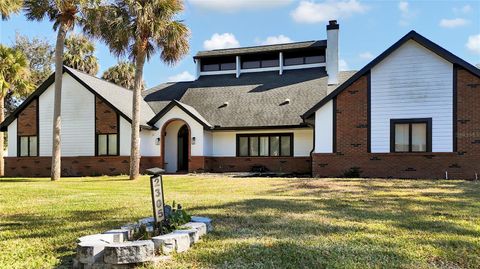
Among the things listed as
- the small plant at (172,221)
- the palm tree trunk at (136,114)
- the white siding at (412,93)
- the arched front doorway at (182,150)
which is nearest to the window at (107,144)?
the arched front doorway at (182,150)

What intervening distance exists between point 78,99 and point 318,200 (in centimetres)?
1849

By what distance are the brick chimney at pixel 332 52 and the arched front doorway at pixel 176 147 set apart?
9754mm

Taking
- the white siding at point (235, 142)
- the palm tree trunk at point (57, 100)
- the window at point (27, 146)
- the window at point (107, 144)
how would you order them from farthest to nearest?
the window at point (27, 146) → the window at point (107, 144) → the white siding at point (235, 142) → the palm tree trunk at point (57, 100)

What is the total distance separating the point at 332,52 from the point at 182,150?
1151 centimetres

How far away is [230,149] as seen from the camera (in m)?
24.3

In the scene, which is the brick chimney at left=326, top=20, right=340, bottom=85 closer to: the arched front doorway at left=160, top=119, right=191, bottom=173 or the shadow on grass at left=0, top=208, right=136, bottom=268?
the arched front doorway at left=160, top=119, right=191, bottom=173

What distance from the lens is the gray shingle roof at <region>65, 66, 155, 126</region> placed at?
24125 millimetres

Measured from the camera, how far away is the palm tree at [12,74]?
25.0 m

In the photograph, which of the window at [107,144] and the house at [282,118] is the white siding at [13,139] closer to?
the house at [282,118]

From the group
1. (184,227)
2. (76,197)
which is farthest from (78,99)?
(184,227)

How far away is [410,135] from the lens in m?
18.2

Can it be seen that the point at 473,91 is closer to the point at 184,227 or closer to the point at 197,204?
the point at 197,204

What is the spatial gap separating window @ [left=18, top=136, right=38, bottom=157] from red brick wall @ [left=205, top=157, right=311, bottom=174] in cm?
1081

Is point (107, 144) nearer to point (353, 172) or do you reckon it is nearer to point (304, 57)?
point (353, 172)
